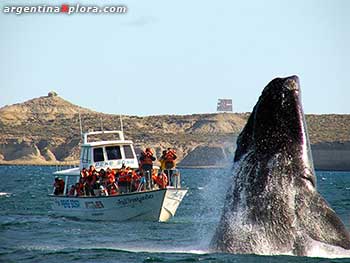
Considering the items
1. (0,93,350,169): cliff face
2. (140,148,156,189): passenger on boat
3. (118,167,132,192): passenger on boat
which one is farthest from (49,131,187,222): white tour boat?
(0,93,350,169): cliff face

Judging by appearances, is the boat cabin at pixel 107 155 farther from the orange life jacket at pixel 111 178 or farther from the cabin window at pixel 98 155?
the orange life jacket at pixel 111 178

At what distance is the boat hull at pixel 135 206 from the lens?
32.6 metres

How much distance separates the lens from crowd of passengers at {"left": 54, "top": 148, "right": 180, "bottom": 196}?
32969 millimetres

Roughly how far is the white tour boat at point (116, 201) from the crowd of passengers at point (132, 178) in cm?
24

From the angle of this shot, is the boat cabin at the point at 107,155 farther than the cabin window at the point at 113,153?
No

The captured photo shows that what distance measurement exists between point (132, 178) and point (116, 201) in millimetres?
989

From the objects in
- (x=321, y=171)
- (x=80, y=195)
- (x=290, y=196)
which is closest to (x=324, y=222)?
(x=290, y=196)

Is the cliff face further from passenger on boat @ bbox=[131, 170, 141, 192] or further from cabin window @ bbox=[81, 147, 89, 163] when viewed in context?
passenger on boat @ bbox=[131, 170, 141, 192]

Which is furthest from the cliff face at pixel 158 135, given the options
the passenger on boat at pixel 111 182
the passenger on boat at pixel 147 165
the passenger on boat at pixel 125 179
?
the passenger on boat at pixel 111 182

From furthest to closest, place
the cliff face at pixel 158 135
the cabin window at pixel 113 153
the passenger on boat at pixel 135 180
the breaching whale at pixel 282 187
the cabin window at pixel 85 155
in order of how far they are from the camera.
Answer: the cliff face at pixel 158 135
the cabin window at pixel 85 155
the cabin window at pixel 113 153
the passenger on boat at pixel 135 180
the breaching whale at pixel 282 187

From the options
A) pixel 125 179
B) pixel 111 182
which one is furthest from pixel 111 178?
pixel 125 179

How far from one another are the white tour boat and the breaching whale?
18.3 meters

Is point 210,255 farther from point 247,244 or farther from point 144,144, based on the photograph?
point 144,144

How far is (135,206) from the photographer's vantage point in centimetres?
3278
